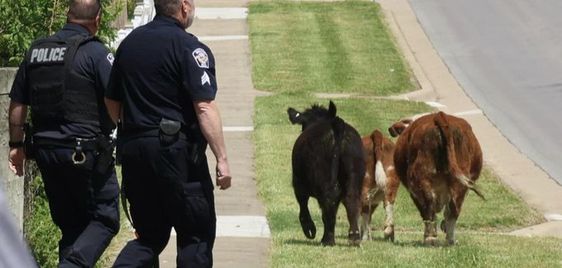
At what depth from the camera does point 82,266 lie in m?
7.21

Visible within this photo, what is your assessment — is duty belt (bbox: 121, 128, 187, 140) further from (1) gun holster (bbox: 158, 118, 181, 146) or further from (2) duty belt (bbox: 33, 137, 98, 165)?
(2) duty belt (bbox: 33, 137, 98, 165)

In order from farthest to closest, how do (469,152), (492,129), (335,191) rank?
(492,129), (469,152), (335,191)

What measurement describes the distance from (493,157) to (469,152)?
26.7 feet

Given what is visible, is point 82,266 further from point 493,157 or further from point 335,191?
point 493,157

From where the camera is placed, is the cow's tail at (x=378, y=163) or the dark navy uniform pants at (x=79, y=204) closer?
the dark navy uniform pants at (x=79, y=204)

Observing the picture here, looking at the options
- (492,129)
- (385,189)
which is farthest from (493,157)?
(385,189)

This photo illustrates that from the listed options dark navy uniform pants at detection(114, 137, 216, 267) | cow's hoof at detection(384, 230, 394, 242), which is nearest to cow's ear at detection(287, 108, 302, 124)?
cow's hoof at detection(384, 230, 394, 242)

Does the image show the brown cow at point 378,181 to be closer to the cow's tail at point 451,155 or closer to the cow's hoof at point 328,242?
the cow's tail at point 451,155

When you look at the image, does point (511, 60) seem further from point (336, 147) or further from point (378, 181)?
point (336, 147)

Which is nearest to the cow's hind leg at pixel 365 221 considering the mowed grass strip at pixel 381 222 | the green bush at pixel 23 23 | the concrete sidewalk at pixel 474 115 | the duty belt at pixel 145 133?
the mowed grass strip at pixel 381 222

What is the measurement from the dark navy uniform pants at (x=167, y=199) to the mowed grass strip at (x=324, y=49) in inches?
701

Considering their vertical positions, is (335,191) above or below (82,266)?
below

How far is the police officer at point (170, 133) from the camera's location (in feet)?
21.9

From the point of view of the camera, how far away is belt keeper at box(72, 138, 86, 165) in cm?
724
